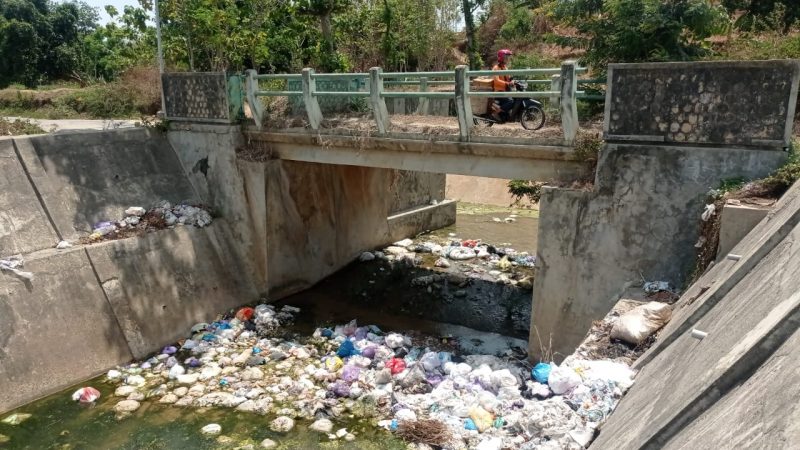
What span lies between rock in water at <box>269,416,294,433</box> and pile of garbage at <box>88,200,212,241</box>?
4.14 metres

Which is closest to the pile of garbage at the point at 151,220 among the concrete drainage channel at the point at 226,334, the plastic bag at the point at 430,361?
the concrete drainage channel at the point at 226,334

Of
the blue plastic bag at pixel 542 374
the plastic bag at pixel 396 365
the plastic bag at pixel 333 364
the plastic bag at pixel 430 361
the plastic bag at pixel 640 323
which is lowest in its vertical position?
the plastic bag at pixel 333 364

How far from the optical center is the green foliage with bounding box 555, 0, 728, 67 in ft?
25.8

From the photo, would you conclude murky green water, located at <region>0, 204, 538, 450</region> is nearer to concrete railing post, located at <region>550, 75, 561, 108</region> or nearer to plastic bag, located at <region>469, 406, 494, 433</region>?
plastic bag, located at <region>469, 406, 494, 433</region>

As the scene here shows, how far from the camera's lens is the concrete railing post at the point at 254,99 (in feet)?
30.7

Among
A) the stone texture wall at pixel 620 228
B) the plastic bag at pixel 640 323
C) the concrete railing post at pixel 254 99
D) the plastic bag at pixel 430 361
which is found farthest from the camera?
the concrete railing post at pixel 254 99

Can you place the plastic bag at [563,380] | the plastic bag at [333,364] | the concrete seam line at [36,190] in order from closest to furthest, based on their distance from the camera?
the plastic bag at [563,380], the plastic bag at [333,364], the concrete seam line at [36,190]

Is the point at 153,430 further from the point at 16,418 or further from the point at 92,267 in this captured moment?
the point at 92,267

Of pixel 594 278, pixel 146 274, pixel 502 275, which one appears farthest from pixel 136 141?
pixel 594 278

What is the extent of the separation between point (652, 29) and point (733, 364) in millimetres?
6603

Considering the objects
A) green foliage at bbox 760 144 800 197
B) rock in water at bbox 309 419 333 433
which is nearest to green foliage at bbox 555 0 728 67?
green foliage at bbox 760 144 800 197

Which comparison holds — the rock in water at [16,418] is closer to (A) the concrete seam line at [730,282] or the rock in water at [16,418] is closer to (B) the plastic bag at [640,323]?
(B) the plastic bag at [640,323]

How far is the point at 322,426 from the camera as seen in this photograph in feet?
21.1

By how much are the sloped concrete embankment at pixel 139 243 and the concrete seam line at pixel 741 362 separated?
23.6 feet
